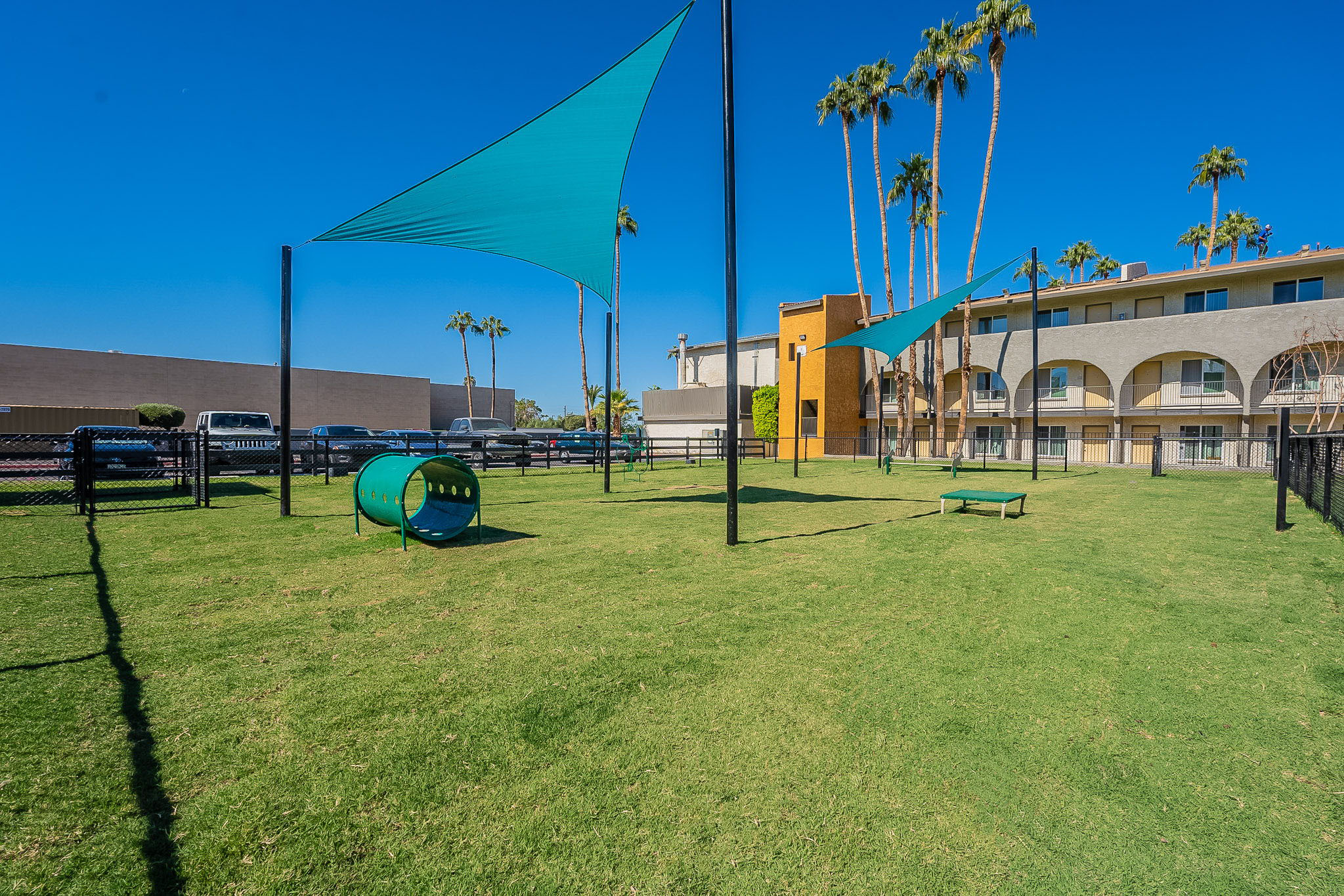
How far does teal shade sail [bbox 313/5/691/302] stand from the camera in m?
8.23

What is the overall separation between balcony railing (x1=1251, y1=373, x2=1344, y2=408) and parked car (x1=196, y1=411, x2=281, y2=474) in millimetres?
35948

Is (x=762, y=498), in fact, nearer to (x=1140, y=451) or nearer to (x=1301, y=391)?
(x=1140, y=451)

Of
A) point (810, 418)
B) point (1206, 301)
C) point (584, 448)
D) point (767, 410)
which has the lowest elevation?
point (584, 448)

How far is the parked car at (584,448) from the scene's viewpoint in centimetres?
2297

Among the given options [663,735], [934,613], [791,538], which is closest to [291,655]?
[663,735]

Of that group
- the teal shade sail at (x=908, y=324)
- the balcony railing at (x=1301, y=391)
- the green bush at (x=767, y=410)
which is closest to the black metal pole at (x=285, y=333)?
the teal shade sail at (x=908, y=324)

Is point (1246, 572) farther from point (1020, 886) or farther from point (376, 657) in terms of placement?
point (376, 657)

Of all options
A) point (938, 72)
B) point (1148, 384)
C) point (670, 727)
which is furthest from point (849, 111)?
point (670, 727)

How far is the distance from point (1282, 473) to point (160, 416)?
43307 millimetres

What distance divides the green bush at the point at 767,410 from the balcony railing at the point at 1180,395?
20915mm

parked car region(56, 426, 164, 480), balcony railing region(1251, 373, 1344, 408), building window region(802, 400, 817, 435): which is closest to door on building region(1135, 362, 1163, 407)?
balcony railing region(1251, 373, 1344, 408)

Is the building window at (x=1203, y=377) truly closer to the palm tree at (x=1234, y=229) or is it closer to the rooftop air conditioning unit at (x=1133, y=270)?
the rooftop air conditioning unit at (x=1133, y=270)

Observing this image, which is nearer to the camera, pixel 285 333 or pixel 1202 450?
pixel 285 333

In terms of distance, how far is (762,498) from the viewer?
13.8 m
